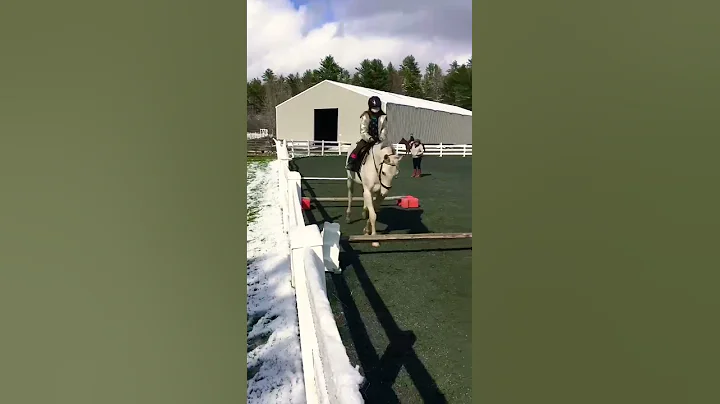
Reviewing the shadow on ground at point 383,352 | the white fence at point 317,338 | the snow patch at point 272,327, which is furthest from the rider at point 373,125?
the white fence at point 317,338

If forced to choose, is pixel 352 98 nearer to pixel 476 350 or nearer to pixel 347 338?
pixel 347 338

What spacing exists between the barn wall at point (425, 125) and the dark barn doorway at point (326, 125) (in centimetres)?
176

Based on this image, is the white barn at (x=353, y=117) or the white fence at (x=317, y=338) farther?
the white barn at (x=353, y=117)

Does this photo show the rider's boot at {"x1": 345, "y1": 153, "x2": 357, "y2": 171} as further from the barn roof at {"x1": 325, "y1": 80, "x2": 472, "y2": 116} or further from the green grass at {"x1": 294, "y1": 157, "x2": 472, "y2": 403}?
the barn roof at {"x1": 325, "y1": 80, "x2": 472, "y2": 116}

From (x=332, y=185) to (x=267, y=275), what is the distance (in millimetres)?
5368

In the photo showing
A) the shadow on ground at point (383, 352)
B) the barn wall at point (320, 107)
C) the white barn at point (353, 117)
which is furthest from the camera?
the white barn at point (353, 117)

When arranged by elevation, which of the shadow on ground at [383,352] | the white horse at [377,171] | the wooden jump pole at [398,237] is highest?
the white horse at [377,171]

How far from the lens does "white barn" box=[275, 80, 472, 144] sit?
10.4 meters

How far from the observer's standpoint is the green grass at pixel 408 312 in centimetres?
158

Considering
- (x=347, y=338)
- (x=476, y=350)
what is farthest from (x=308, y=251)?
(x=476, y=350)

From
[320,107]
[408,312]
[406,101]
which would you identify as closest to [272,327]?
[408,312]

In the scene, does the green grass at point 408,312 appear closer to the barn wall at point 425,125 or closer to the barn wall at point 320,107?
the barn wall at point 320,107

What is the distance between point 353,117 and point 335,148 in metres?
1.90

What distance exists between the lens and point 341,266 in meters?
3.04
